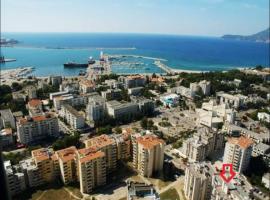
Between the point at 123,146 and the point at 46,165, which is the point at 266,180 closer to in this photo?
the point at 123,146

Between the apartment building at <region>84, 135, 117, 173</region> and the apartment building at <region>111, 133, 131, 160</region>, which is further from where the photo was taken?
the apartment building at <region>111, 133, 131, 160</region>

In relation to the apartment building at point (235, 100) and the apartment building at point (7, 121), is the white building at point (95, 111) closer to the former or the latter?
the apartment building at point (7, 121)

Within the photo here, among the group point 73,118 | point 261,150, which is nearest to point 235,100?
point 261,150

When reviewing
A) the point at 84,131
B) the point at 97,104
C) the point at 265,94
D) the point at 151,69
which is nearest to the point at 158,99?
the point at 97,104

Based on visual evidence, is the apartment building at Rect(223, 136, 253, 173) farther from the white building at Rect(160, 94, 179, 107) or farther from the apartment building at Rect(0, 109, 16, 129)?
the apartment building at Rect(0, 109, 16, 129)

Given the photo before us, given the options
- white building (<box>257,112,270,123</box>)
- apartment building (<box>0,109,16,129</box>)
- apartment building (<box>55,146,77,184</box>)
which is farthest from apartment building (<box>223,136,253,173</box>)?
apartment building (<box>0,109,16,129</box>)

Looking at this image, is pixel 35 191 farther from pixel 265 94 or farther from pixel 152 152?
pixel 265 94

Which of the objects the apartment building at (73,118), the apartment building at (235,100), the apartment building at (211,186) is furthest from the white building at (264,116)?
the apartment building at (73,118)
